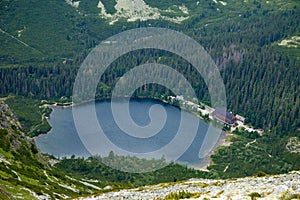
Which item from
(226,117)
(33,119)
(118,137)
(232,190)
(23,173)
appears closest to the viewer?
(232,190)

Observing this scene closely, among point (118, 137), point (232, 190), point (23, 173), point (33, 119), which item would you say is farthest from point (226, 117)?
point (232, 190)

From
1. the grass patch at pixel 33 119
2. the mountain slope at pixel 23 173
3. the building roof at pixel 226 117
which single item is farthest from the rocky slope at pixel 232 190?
the building roof at pixel 226 117

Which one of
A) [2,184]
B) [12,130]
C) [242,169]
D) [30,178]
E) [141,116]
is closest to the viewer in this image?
[2,184]

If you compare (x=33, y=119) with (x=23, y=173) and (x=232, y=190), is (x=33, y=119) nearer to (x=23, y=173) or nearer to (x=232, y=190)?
(x=23, y=173)

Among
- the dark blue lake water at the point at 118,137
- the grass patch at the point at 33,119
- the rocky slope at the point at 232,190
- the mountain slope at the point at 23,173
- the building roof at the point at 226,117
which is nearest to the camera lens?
the rocky slope at the point at 232,190

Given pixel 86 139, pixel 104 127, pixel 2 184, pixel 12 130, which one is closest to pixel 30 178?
pixel 2 184

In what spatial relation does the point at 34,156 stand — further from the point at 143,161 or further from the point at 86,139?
the point at 86,139

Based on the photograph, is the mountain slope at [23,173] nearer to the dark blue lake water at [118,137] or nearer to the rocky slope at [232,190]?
the rocky slope at [232,190]

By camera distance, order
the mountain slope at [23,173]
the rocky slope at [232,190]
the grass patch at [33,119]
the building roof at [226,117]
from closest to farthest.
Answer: the rocky slope at [232,190], the mountain slope at [23,173], the grass patch at [33,119], the building roof at [226,117]
